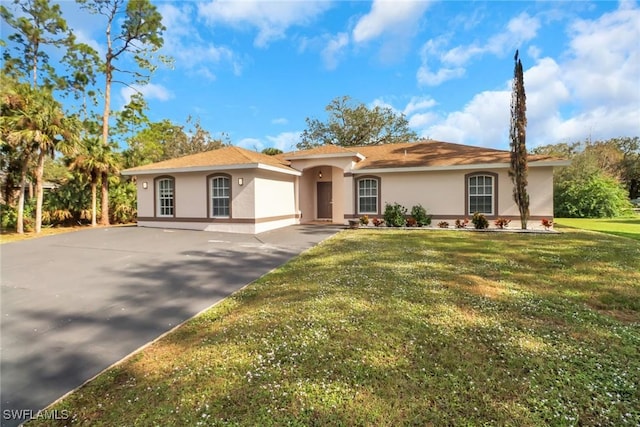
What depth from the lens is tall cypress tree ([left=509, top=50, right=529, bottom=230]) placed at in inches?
491

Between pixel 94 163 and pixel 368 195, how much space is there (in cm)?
1445

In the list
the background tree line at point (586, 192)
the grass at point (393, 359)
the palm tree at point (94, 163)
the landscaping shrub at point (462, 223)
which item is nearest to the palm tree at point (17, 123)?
the palm tree at point (94, 163)

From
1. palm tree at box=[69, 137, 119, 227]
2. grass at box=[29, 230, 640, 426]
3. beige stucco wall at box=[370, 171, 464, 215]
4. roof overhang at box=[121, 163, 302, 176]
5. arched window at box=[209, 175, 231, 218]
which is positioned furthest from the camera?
palm tree at box=[69, 137, 119, 227]

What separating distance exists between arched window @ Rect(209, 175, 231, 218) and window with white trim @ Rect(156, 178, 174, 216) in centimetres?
249

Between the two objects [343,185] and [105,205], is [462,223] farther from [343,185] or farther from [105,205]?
[105,205]

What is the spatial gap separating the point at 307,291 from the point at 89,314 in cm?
334

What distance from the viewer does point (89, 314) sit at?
462 centimetres

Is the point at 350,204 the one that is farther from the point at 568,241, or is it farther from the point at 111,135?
the point at 111,135

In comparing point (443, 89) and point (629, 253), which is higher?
point (443, 89)

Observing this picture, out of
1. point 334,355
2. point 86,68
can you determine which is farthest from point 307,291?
point 86,68

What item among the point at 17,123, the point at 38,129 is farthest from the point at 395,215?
the point at 17,123

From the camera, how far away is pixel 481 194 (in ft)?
45.8

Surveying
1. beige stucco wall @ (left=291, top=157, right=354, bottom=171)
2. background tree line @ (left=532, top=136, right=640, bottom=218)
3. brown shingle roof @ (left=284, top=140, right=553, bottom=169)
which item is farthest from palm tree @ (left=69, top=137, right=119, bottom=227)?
background tree line @ (left=532, top=136, right=640, bottom=218)

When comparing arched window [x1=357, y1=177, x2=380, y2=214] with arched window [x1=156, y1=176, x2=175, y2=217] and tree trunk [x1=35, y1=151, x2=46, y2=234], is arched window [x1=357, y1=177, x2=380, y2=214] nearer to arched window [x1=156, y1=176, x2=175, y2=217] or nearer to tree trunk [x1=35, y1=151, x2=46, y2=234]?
arched window [x1=156, y1=176, x2=175, y2=217]
